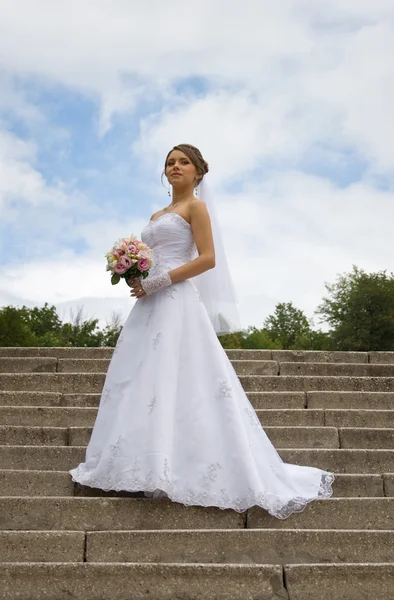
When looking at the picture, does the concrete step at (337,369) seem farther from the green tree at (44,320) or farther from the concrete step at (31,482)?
the green tree at (44,320)

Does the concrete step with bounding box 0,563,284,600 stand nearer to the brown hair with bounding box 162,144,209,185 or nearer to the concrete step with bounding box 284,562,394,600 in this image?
the concrete step with bounding box 284,562,394,600

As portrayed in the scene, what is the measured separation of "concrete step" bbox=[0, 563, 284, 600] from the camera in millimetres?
4500

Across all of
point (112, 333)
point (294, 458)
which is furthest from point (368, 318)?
point (294, 458)

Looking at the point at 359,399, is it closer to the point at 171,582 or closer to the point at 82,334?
the point at 171,582

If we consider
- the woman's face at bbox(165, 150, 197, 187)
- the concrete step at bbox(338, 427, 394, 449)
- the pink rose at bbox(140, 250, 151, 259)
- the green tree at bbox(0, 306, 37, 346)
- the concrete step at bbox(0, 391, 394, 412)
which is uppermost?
the green tree at bbox(0, 306, 37, 346)

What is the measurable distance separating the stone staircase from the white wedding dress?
177mm

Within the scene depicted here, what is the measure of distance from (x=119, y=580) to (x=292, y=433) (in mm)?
2747

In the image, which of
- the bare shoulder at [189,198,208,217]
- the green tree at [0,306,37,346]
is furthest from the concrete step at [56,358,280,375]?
the green tree at [0,306,37,346]

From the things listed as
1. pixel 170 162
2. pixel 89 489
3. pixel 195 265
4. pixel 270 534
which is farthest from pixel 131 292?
pixel 270 534

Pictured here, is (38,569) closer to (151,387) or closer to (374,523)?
(151,387)

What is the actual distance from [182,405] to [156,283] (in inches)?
35.6

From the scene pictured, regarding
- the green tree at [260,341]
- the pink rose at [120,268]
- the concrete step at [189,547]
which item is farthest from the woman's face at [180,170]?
the green tree at [260,341]

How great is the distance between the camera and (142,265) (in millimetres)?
5438

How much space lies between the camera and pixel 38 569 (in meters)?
4.55
